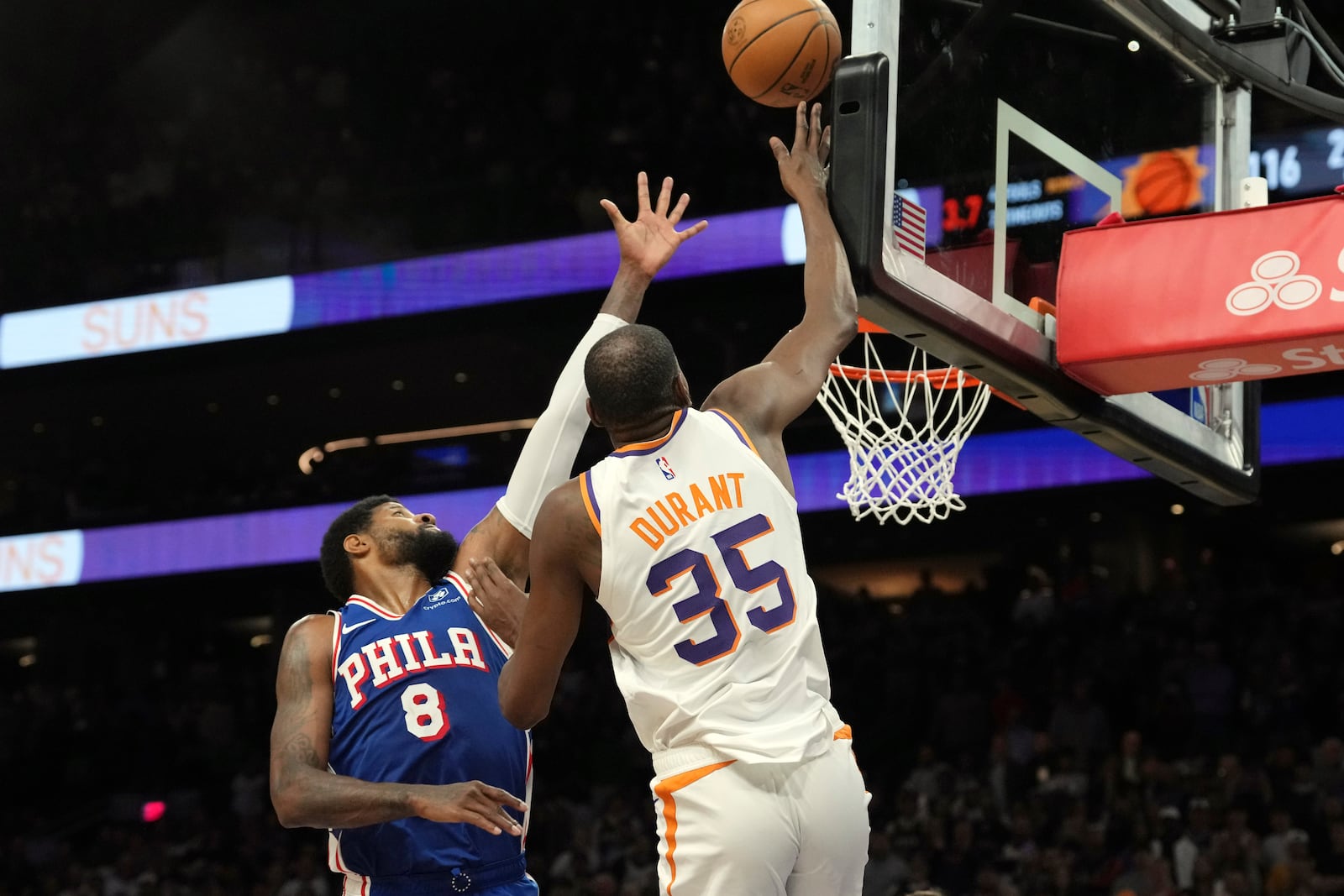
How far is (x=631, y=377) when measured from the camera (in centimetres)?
303

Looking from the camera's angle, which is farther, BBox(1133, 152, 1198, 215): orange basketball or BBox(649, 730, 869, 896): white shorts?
BBox(1133, 152, 1198, 215): orange basketball

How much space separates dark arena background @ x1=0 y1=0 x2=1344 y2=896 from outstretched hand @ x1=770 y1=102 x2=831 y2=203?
6.30 m

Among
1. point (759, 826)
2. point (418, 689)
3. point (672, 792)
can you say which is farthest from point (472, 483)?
point (759, 826)

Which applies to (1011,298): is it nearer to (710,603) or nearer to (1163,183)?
(1163,183)

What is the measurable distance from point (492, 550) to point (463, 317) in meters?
10.1

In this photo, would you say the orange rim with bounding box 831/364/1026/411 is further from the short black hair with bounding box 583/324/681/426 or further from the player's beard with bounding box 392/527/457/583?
the short black hair with bounding box 583/324/681/426

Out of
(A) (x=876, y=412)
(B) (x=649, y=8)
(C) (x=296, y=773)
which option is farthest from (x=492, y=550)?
(B) (x=649, y=8)

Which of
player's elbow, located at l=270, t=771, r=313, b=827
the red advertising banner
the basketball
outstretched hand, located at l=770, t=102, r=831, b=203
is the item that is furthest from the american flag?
player's elbow, located at l=270, t=771, r=313, b=827

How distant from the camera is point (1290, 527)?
15562 mm

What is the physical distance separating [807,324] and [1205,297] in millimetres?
1511

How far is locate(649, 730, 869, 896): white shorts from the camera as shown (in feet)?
9.36

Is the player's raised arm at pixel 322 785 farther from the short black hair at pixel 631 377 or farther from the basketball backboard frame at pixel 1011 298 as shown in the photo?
the basketball backboard frame at pixel 1011 298

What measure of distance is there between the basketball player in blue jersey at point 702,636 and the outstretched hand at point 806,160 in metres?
0.95

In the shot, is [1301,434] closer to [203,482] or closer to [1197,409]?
[1197,409]
